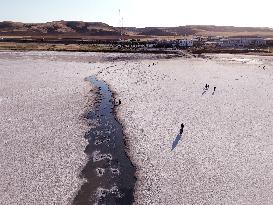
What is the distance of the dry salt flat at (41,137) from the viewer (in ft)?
64.4

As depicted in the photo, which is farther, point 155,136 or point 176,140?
point 155,136

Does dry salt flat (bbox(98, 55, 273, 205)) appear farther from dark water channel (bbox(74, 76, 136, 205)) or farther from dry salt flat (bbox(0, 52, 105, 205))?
dry salt flat (bbox(0, 52, 105, 205))

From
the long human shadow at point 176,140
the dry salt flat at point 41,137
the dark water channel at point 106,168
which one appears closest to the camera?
the dark water channel at point 106,168

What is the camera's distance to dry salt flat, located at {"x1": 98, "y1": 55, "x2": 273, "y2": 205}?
775 inches

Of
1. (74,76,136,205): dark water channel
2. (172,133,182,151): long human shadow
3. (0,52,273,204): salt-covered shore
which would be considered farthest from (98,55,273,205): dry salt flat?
(74,76,136,205): dark water channel

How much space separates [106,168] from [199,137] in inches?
323

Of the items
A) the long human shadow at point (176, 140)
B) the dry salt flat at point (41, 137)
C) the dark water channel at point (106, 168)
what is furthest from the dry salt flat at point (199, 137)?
the dry salt flat at point (41, 137)

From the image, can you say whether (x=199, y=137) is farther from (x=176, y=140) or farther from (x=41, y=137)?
(x=41, y=137)

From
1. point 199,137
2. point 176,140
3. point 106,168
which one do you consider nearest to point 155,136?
point 176,140

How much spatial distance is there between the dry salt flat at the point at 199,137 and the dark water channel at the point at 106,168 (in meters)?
0.68

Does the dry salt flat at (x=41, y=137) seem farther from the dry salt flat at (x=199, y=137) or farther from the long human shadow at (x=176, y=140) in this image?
the long human shadow at (x=176, y=140)

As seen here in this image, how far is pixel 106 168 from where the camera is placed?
73.9 ft

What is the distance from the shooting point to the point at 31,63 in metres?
71.1

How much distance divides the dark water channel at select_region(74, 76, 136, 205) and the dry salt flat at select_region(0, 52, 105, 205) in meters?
0.59
